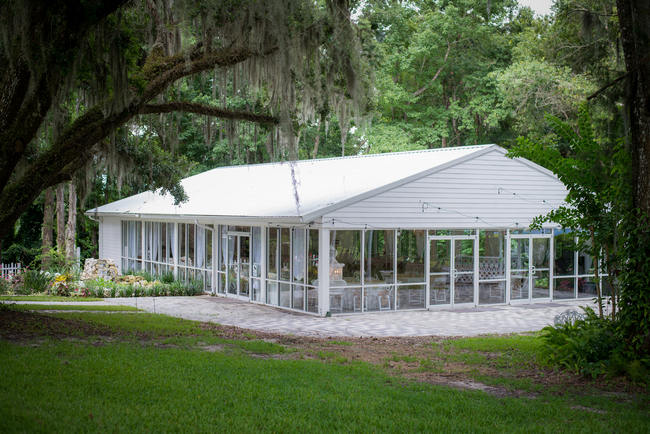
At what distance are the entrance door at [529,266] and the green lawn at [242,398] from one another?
10.3 meters

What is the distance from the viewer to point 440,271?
1755 cm

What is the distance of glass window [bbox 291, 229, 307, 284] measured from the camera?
53.8 feet

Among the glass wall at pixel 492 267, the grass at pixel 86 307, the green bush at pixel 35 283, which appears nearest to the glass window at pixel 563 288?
the glass wall at pixel 492 267

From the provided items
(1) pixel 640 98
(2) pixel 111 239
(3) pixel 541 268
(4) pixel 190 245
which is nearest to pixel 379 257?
(3) pixel 541 268

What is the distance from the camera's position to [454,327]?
563 inches

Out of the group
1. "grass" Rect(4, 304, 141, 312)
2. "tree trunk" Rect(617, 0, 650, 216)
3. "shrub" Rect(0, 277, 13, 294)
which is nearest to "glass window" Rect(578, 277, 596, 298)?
"tree trunk" Rect(617, 0, 650, 216)

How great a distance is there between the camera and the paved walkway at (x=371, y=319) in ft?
45.1

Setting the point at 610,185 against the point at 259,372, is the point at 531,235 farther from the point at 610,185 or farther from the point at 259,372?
the point at 259,372

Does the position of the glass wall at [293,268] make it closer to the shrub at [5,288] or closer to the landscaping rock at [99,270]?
the landscaping rock at [99,270]

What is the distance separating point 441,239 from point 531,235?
3131mm

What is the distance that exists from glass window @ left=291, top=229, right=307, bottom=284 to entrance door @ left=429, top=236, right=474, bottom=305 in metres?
3.35

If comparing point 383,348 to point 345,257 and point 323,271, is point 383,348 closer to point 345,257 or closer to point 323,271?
point 323,271

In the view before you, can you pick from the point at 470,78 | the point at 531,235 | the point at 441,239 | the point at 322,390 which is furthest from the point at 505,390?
the point at 470,78

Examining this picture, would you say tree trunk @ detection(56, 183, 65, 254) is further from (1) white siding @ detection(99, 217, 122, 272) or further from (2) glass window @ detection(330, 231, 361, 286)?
(2) glass window @ detection(330, 231, 361, 286)
